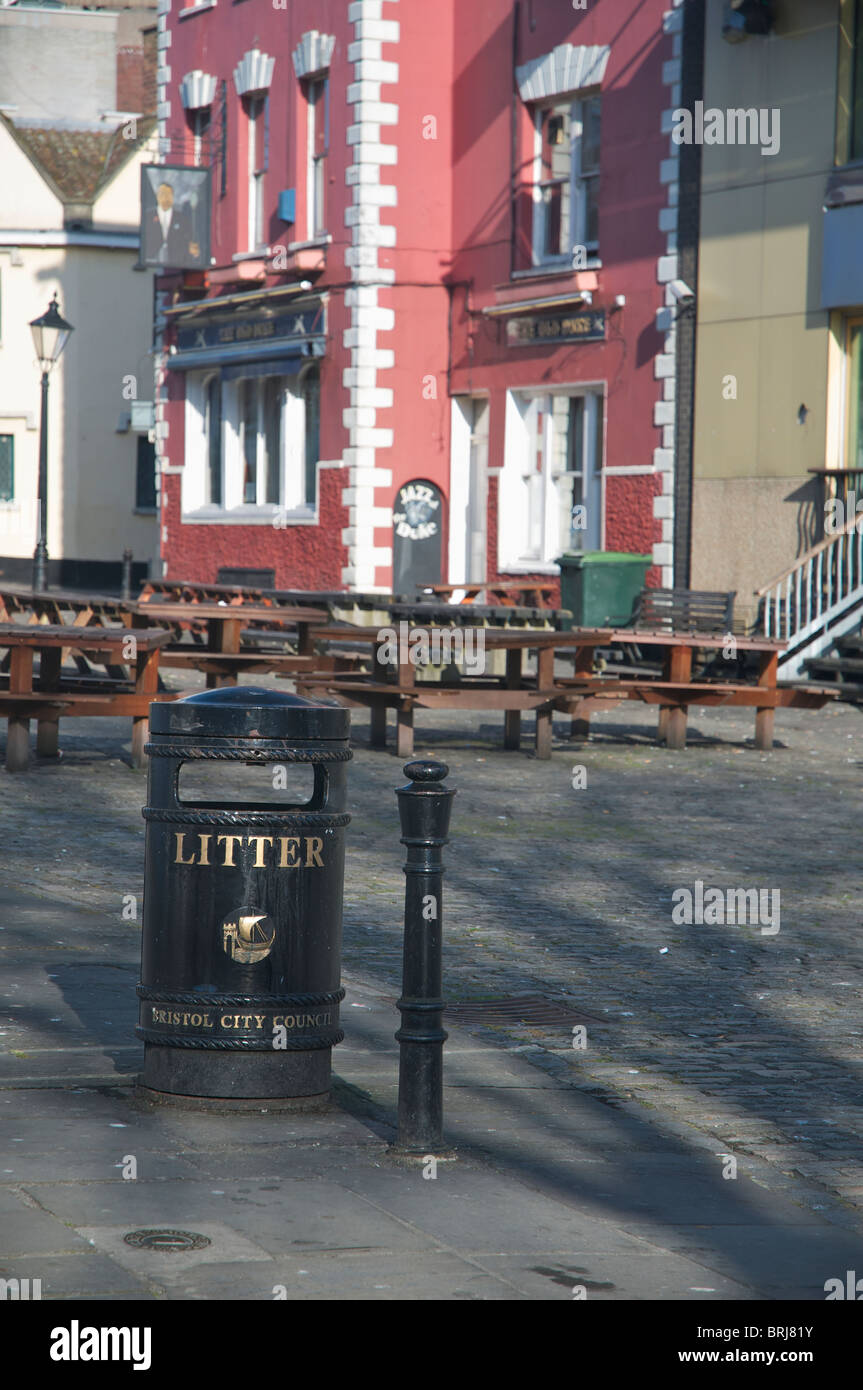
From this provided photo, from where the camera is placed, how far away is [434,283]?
1042 inches

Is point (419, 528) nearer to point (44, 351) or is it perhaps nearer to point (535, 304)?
point (535, 304)

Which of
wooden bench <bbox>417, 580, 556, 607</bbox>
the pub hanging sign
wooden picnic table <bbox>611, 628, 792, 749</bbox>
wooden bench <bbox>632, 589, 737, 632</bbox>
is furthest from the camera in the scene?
wooden bench <bbox>417, 580, 556, 607</bbox>

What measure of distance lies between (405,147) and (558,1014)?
20796mm

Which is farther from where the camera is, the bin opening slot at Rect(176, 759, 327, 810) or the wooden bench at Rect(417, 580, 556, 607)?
the wooden bench at Rect(417, 580, 556, 607)

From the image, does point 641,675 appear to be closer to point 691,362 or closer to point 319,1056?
point 691,362

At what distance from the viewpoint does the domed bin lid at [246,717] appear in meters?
5.64

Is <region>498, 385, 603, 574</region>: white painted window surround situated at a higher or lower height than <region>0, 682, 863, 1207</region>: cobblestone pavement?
higher

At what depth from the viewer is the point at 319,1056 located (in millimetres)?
5762

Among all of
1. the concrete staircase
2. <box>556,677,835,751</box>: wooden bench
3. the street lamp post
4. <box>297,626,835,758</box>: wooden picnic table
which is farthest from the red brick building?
<box>556,677,835,751</box>: wooden bench

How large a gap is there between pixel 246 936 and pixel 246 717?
64 centimetres

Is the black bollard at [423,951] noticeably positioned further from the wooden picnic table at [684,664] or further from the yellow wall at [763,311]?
the yellow wall at [763,311]

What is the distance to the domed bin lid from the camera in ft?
18.5

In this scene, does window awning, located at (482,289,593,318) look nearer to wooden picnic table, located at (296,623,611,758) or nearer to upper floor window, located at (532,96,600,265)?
upper floor window, located at (532,96,600,265)

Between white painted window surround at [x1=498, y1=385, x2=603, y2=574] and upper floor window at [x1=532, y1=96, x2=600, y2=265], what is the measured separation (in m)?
1.87
